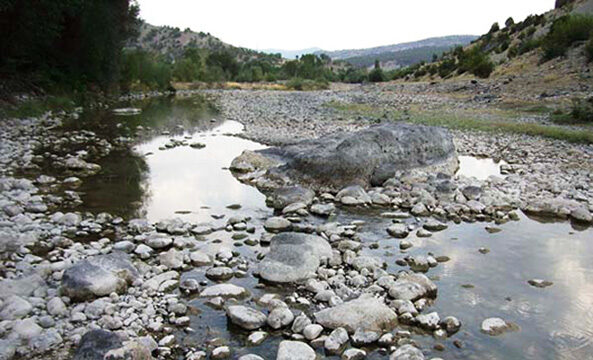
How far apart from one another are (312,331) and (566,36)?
110 feet

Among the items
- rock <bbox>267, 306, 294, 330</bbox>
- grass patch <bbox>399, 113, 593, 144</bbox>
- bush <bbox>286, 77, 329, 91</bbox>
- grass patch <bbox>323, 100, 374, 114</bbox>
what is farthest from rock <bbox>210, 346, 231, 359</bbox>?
bush <bbox>286, 77, 329, 91</bbox>

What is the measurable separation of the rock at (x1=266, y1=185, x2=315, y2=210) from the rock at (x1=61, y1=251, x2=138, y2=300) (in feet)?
13.0

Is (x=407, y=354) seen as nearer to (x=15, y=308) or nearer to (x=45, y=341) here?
(x=45, y=341)

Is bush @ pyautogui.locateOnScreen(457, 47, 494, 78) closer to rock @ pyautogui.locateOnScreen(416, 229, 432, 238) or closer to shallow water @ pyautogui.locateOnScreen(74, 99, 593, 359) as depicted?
shallow water @ pyautogui.locateOnScreen(74, 99, 593, 359)

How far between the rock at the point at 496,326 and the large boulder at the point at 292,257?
222 centimetres

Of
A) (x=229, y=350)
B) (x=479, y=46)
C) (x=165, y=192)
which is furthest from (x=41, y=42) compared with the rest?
(x=479, y=46)

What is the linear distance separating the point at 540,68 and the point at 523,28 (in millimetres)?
18338

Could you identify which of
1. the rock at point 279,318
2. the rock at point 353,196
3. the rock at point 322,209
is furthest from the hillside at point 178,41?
the rock at point 279,318

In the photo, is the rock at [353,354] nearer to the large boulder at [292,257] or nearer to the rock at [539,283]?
the large boulder at [292,257]

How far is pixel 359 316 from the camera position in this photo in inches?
202

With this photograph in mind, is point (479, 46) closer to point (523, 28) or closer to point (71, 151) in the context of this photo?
point (523, 28)

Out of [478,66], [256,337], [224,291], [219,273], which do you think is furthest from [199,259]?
[478,66]

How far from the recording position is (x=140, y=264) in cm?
647

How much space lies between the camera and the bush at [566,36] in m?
31.1
